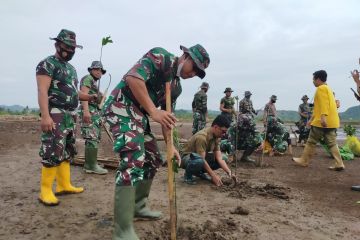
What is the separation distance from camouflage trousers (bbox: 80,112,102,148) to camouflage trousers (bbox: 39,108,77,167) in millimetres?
1552

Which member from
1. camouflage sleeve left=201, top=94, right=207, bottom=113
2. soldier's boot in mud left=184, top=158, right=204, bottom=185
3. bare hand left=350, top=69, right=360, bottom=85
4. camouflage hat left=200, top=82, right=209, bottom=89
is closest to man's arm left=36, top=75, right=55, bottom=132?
soldier's boot in mud left=184, top=158, right=204, bottom=185

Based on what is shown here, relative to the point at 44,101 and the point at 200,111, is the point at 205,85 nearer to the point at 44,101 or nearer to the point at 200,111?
the point at 200,111

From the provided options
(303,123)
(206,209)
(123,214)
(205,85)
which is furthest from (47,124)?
(303,123)

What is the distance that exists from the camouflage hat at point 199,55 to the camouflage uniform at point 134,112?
0.15m

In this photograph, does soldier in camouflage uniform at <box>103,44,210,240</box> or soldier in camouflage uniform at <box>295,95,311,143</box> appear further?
soldier in camouflage uniform at <box>295,95,311,143</box>

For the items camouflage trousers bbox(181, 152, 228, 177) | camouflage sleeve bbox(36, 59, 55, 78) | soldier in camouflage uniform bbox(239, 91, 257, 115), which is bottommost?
camouflage trousers bbox(181, 152, 228, 177)

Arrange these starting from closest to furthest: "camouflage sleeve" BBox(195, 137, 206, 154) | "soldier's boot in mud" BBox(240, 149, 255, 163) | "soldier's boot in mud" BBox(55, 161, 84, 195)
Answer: "soldier's boot in mud" BBox(55, 161, 84, 195) → "camouflage sleeve" BBox(195, 137, 206, 154) → "soldier's boot in mud" BBox(240, 149, 255, 163)

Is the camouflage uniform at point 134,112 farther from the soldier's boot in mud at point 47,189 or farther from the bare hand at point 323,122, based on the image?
the bare hand at point 323,122

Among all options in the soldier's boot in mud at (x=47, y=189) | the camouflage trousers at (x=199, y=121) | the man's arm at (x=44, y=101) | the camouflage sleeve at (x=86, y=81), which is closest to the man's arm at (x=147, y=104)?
the man's arm at (x=44, y=101)

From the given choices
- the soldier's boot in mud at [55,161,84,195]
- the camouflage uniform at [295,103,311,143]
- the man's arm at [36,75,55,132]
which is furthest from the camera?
the camouflage uniform at [295,103,311,143]

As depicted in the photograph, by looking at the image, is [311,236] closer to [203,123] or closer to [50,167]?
[50,167]

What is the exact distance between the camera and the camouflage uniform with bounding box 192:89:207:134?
36.2 ft

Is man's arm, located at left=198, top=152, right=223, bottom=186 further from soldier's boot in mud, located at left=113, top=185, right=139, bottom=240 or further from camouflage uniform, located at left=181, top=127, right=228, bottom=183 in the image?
soldier's boot in mud, located at left=113, top=185, right=139, bottom=240

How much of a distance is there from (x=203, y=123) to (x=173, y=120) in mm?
8250
